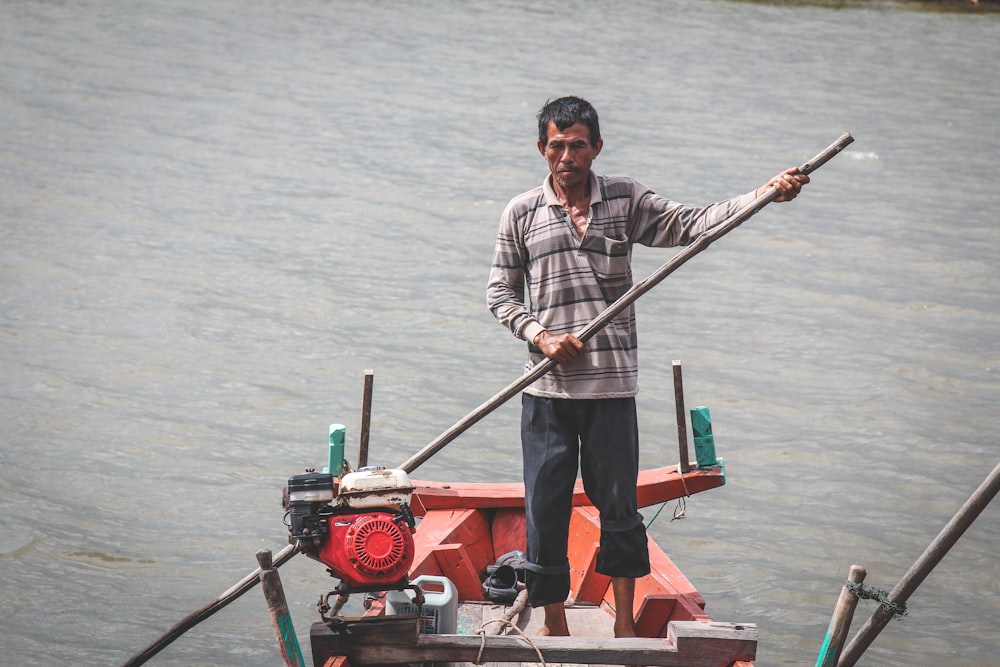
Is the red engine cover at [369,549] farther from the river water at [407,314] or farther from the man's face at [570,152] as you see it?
the river water at [407,314]

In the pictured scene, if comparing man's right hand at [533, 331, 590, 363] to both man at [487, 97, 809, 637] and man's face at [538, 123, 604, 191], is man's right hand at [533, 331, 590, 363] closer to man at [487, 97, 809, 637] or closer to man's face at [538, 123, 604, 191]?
man at [487, 97, 809, 637]

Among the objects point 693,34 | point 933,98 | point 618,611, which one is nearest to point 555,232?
point 618,611

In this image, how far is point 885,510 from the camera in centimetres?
700

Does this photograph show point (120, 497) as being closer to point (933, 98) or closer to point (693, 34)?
point (933, 98)

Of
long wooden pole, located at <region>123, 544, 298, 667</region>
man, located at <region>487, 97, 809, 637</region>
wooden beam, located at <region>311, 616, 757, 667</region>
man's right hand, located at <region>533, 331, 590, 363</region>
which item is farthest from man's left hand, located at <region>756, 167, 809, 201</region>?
long wooden pole, located at <region>123, 544, 298, 667</region>

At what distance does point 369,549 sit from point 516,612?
1.32 m

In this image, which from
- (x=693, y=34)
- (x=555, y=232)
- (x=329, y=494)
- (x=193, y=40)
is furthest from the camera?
(x=693, y=34)

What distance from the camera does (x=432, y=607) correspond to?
367 cm

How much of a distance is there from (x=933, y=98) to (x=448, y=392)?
42.3 ft

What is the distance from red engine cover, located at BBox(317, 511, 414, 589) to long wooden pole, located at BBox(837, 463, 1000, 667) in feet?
4.08

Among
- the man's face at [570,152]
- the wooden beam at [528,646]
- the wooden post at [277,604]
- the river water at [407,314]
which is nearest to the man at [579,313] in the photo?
the man's face at [570,152]

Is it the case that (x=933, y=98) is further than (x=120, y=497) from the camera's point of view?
Yes

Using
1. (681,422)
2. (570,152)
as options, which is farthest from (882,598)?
(570,152)

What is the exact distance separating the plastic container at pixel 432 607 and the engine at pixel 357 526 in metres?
0.33
